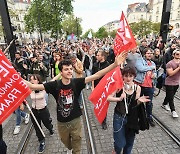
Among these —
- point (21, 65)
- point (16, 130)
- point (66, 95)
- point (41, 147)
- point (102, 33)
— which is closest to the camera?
point (66, 95)

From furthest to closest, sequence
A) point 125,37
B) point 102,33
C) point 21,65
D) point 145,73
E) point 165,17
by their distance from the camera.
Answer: point 102,33
point 165,17
point 21,65
point 145,73
point 125,37

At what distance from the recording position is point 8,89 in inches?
102

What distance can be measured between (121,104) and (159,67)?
366cm

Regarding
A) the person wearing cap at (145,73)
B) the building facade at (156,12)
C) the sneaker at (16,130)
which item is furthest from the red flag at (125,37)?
the building facade at (156,12)

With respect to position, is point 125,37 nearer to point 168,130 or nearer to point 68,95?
point 68,95

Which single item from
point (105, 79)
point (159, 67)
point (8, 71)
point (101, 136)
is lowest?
point (101, 136)

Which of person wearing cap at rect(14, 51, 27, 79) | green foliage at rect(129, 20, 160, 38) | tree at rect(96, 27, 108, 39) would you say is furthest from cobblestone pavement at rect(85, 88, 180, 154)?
tree at rect(96, 27, 108, 39)

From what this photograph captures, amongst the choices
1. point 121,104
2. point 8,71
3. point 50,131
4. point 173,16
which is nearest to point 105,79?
point 121,104

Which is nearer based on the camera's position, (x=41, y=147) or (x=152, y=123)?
(x=41, y=147)

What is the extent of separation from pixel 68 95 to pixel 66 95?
3 centimetres

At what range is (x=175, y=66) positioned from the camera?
4.89m

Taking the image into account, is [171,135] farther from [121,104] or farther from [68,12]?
[68,12]

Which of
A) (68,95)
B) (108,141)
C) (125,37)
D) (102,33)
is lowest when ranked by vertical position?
(102,33)

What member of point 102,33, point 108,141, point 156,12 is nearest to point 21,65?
point 108,141
